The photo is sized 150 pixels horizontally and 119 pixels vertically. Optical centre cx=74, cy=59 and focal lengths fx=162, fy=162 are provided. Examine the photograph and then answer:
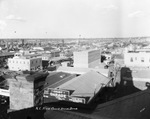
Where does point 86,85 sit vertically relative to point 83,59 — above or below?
below

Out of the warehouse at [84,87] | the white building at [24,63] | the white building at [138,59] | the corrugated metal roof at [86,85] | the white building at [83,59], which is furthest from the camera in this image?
the white building at [24,63]

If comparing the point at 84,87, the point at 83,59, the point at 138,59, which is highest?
the point at 138,59

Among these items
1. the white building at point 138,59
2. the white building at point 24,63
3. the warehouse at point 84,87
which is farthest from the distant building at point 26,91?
the white building at point 24,63

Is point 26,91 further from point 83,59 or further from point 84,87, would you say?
point 83,59

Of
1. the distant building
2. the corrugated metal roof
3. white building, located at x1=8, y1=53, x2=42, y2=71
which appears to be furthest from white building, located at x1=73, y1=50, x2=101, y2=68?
the distant building

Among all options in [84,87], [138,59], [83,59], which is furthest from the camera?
[83,59]

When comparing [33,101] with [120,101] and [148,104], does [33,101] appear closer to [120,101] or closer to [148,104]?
[120,101]

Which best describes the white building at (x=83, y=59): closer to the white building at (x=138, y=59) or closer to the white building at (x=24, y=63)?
the white building at (x=24, y=63)

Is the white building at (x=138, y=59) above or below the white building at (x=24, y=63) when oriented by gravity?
above

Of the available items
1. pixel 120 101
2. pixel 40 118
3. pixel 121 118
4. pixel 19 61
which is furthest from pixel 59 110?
pixel 19 61

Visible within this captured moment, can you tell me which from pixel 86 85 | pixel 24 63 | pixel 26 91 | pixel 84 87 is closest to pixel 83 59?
pixel 24 63

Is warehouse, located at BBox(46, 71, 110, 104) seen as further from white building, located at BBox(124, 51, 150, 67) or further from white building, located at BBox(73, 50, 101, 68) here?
white building, located at BBox(73, 50, 101, 68)
